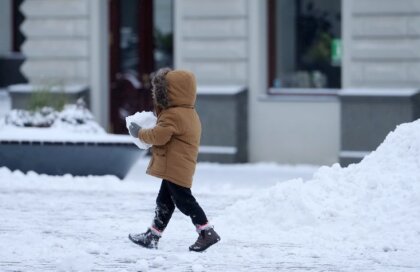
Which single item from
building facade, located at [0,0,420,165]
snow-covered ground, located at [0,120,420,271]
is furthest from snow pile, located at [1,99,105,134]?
building facade, located at [0,0,420,165]

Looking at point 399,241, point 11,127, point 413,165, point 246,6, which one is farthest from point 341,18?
point 399,241

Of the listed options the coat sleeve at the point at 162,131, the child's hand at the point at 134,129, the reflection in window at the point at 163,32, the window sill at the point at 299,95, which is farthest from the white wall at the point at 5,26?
the coat sleeve at the point at 162,131

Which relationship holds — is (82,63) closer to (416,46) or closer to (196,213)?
(416,46)

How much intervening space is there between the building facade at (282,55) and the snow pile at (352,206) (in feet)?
16.7

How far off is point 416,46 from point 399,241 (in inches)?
259

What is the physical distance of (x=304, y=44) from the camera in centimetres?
1695

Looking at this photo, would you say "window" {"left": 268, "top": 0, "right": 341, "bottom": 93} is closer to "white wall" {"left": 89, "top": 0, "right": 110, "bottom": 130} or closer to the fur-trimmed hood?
"white wall" {"left": 89, "top": 0, "right": 110, "bottom": 130}

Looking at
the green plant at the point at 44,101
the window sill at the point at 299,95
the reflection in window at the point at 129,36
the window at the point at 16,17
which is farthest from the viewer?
the window at the point at 16,17

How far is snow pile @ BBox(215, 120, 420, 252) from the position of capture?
380 inches

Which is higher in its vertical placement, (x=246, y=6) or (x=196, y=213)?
(x=246, y=6)

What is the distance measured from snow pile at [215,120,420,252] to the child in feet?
2.93

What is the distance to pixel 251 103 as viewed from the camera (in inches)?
661

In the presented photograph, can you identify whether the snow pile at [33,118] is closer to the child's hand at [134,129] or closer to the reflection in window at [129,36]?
the reflection in window at [129,36]

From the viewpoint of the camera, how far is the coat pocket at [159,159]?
916 cm
